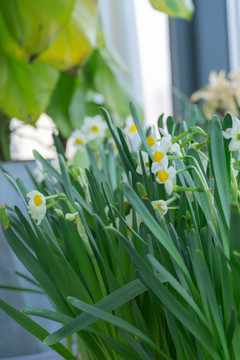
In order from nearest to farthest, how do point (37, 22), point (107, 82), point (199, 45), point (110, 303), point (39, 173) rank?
point (110, 303) < point (39, 173) < point (37, 22) < point (107, 82) < point (199, 45)

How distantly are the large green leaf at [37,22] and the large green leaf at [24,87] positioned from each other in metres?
0.10

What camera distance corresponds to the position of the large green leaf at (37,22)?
0.67 meters

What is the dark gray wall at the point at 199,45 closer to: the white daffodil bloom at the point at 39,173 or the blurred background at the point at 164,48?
the blurred background at the point at 164,48

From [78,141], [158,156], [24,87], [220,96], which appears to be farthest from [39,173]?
[220,96]

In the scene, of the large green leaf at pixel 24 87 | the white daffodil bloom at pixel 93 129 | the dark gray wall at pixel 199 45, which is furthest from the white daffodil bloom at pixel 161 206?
the dark gray wall at pixel 199 45

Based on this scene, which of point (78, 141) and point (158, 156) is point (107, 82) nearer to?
point (78, 141)

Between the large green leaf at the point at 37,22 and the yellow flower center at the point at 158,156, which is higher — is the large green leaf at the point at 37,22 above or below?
above

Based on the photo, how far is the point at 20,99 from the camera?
0.81 metres

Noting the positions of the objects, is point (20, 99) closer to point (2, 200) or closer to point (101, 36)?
point (101, 36)

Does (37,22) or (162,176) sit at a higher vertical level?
(37,22)

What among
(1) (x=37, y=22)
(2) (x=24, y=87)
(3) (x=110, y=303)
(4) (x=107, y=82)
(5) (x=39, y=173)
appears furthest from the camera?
(4) (x=107, y=82)

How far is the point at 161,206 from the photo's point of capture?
9.0 inches

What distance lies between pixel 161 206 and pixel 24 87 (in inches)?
26.1

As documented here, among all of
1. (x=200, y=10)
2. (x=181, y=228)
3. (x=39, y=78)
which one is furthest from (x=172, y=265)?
(x=200, y=10)
